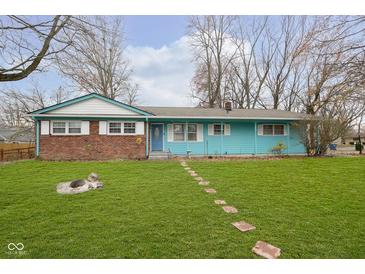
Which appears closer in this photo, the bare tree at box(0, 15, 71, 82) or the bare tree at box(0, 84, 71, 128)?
the bare tree at box(0, 15, 71, 82)

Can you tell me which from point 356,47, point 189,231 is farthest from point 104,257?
point 356,47

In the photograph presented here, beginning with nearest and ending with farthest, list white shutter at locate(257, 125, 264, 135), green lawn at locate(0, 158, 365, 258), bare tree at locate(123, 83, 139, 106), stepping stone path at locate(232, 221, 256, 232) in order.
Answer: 1. green lawn at locate(0, 158, 365, 258)
2. stepping stone path at locate(232, 221, 256, 232)
3. white shutter at locate(257, 125, 264, 135)
4. bare tree at locate(123, 83, 139, 106)

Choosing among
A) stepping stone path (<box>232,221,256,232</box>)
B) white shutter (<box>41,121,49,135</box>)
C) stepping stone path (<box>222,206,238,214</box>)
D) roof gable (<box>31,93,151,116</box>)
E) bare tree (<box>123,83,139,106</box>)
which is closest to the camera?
stepping stone path (<box>232,221,256,232</box>)

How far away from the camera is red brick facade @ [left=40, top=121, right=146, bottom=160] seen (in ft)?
36.3

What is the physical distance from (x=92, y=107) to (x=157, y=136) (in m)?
4.13

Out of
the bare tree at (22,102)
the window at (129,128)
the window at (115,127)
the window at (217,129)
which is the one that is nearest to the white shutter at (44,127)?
the window at (115,127)

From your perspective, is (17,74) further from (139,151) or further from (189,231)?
(139,151)

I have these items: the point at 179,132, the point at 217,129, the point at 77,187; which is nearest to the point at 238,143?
the point at 217,129

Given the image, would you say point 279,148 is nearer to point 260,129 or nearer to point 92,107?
point 260,129

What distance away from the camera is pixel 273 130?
13.6m

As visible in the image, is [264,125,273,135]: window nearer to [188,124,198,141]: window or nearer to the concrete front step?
[188,124,198,141]: window

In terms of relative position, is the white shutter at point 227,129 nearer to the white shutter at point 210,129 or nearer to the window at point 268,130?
the white shutter at point 210,129

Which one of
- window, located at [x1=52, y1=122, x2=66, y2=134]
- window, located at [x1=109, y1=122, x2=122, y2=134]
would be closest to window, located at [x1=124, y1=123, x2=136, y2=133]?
window, located at [x1=109, y1=122, x2=122, y2=134]

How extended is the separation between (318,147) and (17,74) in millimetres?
14414
